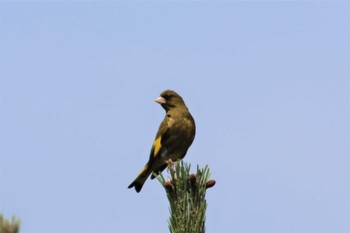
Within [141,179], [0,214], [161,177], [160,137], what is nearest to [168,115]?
[160,137]

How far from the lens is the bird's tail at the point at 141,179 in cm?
894

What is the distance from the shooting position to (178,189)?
4.27 meters

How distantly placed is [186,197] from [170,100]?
5.66 metres

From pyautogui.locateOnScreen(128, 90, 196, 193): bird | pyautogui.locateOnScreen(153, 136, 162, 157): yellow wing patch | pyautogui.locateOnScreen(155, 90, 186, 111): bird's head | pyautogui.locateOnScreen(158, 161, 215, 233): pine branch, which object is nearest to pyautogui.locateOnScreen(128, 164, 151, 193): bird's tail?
pyautogui.locateOnScreen(128, 90, 196, 193): bird

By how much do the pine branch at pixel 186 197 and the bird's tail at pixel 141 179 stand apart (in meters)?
4.51

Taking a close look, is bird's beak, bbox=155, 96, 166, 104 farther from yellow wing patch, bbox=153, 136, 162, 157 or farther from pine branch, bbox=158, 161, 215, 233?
pine branch, bbox=158, 161, 215, 233

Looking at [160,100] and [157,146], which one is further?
[160,100]

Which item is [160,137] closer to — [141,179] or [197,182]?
[141,179]

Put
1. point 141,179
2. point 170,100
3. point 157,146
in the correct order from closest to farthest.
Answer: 1. point 141,179
2. point 157,146
3. point 170,100

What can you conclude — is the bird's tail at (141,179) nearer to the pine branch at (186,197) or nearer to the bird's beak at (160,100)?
the bird's beak at (160,100)

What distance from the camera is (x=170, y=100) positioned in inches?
386

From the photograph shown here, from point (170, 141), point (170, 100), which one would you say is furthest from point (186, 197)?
point (170, 100)

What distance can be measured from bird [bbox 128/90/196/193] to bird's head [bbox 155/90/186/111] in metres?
0.20

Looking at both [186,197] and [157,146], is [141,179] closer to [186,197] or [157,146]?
[157,146]
